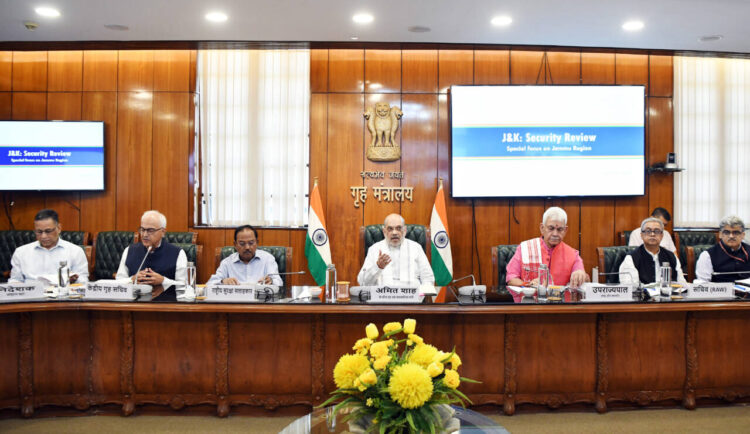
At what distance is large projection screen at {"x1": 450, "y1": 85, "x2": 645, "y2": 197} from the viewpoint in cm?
505

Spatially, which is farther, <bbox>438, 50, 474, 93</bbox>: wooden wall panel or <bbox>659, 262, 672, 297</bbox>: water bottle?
<bbox>438, 50, 474, 93</bbox>: wooden wall panel

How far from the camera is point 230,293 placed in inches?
109

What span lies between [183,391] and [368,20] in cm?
339

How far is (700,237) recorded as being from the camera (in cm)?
526

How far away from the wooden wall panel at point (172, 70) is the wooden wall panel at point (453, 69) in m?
2.84

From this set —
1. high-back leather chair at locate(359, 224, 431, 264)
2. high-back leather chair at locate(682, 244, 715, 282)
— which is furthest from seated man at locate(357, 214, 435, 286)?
high-back leather chair at locate(682, 244, 715, 282)

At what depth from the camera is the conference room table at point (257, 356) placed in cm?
280

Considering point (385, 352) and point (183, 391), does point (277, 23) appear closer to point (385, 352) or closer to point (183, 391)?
point (183, 391)

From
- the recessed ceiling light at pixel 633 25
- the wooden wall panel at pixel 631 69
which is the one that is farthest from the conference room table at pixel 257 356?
the wooden wall panel at pixel 631 69

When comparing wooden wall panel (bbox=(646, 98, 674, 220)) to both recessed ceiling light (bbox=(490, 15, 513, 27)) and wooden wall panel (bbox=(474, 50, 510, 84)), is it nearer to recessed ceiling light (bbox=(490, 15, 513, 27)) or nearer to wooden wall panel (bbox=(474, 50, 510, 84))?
wooden wall panel (bbox=(474, 50, 510, 84))

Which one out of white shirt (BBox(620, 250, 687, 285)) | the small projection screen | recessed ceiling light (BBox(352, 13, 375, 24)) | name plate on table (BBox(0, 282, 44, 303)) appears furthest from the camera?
the small projection screen

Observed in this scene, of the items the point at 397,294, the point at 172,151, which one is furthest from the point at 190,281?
the point at 172,151

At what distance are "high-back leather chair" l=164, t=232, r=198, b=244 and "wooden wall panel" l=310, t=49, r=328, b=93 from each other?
80.6 inches

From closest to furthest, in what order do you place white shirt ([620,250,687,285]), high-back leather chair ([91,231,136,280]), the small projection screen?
1. white shirt ([620,250,687,285])
2. high-back leather chair ([91,231,136,280])
3. the small projection screen
